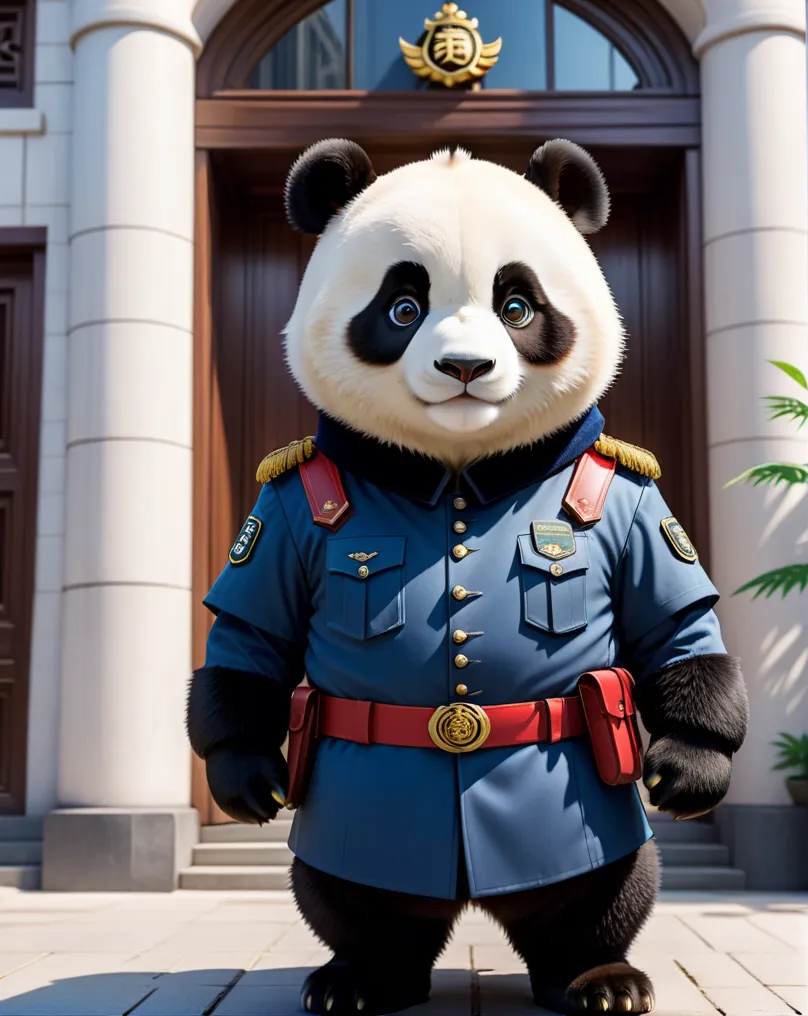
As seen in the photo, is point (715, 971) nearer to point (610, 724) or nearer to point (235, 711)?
point (610, 724)

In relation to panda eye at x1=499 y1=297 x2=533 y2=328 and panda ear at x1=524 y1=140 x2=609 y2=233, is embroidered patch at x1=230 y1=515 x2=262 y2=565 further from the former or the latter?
panda ear at x1=524 y1=140 x2=609 y2=233

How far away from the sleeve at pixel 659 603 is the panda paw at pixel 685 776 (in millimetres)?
199

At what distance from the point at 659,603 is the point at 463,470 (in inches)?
19.9

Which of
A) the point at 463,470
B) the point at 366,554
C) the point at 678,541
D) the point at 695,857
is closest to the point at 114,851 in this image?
the point at 695,857

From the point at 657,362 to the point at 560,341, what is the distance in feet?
13.5

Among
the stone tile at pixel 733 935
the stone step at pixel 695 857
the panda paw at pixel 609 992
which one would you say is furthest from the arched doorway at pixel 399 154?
the panda paw at pixel 609 992

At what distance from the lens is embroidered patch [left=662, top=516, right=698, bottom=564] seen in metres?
2.74

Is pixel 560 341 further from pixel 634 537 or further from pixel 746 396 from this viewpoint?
pixel 746 396

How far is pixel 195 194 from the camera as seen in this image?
6.17 meters

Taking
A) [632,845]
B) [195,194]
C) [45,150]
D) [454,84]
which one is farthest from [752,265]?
[632,845]

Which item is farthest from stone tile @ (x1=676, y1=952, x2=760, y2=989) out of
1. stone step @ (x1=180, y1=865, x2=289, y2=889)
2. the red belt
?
stone step @ (x1=180, y1=865, x2=289, y2=889)

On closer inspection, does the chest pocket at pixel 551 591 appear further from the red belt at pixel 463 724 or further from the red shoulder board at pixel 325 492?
the red shoulder board at pixel 325 492

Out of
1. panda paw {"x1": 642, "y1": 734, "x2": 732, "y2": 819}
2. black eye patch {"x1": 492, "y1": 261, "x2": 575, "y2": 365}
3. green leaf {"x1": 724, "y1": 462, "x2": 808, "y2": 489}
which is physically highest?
black eye patch {"x1": 492, "y1": 261, "x2": 575, "y2": 365}

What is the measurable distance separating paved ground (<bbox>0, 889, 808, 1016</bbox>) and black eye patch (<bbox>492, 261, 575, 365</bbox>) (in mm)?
1388
